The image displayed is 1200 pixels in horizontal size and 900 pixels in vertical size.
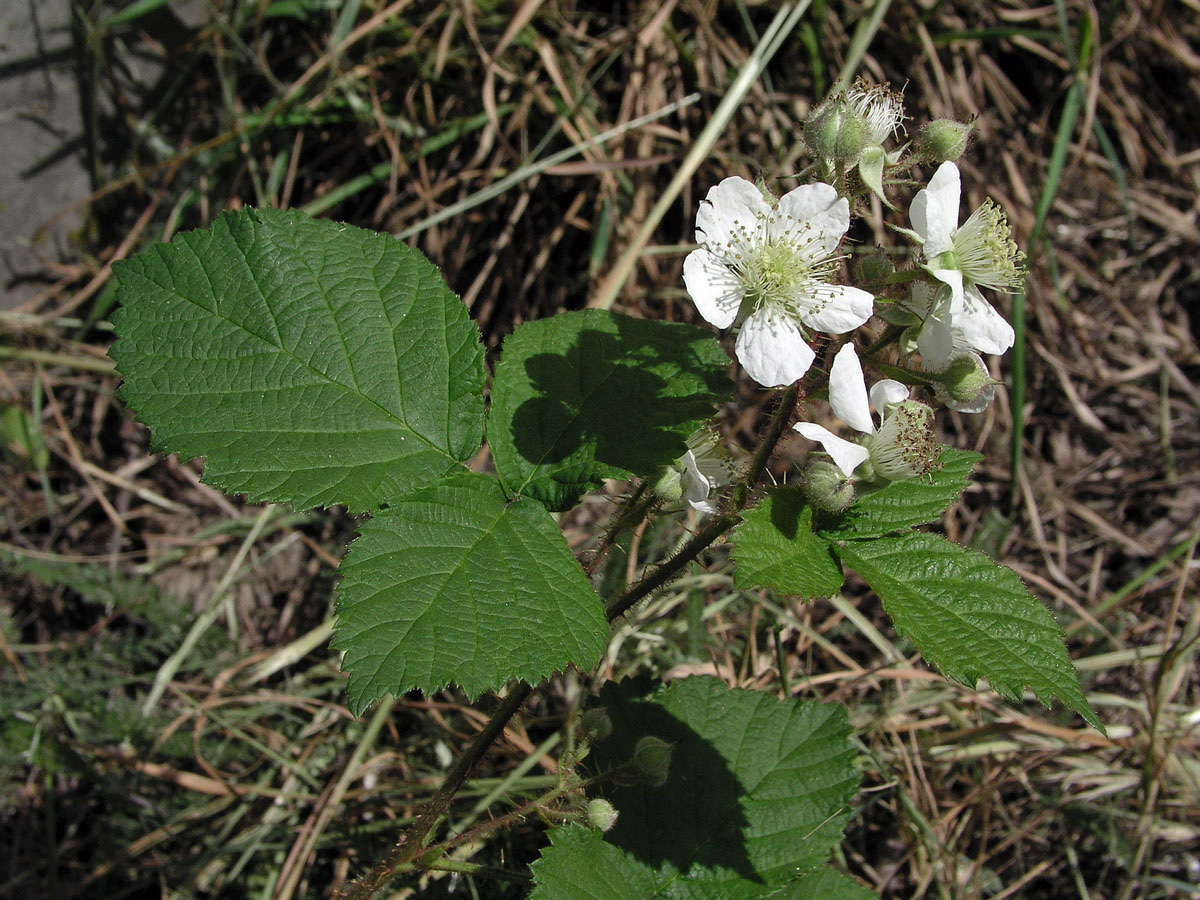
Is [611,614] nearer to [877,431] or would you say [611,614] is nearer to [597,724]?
[597,724]

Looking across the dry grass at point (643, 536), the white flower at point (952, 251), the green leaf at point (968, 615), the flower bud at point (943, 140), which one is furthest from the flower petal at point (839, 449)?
→ the dry grass at point (643, 536)

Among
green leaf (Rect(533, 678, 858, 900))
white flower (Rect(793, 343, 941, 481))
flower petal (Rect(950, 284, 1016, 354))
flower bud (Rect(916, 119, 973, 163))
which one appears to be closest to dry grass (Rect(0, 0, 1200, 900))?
green leaf (Rect(533, 678, 858, 900))

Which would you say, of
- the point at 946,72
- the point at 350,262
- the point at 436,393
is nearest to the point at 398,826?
the point at 436,393

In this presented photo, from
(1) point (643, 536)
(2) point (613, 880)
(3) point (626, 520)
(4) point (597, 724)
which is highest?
(3) point (626, 520)

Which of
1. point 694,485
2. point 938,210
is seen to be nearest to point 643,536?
point 694,485

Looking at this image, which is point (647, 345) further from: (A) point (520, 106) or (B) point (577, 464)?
(A) point (520, 106)
